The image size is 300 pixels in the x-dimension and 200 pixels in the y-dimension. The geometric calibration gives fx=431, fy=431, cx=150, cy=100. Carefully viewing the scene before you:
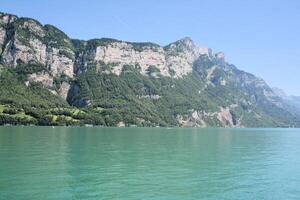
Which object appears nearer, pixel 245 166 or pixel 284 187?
pixel 284 187

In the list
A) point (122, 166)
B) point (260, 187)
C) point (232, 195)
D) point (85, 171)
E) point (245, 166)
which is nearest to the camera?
point (232, 195)

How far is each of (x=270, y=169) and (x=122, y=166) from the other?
2559cm

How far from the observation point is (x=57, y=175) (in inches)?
2360

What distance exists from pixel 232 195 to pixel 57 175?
80.7 feet

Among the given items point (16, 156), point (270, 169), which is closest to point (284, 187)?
point (270, 169)

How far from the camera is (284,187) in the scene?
5684 centimetres

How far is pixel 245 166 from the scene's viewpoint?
77.4 meters

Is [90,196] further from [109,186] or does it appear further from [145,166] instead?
[145,166]

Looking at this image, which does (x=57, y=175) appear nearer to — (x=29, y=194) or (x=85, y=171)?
(x=85, y=171)

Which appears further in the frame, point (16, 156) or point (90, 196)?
point (16, 156)

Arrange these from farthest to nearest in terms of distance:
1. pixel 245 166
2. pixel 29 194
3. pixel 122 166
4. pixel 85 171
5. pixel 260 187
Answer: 1. pixel 245 166
2. pixel 122 166
3. pixel 85 171
4. pixel 260 187
5. pixel 29 194

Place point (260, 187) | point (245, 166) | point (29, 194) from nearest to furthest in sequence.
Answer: point (29, 194)
point (260, 187)
point (245, 166)

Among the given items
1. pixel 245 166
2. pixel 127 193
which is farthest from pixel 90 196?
pixel 245 166

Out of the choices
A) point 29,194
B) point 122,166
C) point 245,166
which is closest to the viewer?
point 29,194
